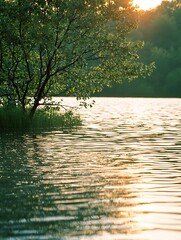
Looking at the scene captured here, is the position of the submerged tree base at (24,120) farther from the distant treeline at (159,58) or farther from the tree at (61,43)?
the distant treeline at (159,58)

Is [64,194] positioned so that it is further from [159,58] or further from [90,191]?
[159,58]

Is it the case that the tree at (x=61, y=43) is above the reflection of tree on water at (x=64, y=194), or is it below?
above

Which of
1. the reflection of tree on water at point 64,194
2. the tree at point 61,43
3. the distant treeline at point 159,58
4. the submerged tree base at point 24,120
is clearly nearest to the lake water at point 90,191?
the reflection of tree on water at point 64,194

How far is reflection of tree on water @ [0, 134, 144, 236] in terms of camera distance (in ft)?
38.6

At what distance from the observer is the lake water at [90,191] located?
11.5 meters

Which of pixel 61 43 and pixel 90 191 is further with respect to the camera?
pixel 61 43

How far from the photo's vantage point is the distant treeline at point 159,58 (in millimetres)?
128875

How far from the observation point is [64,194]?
15.0 meters

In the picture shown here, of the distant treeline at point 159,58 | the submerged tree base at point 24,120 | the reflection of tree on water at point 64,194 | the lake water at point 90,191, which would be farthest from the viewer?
the distant treeline at point 159,58

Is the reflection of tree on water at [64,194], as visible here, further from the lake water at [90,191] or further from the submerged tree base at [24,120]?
the submerged tree base at [24,120]

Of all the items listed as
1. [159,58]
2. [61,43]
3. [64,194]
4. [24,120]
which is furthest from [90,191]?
[159,58]

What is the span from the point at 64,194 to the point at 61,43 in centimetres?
2170

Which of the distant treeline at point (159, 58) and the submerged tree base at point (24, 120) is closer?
the submerged tree base at point (24, 120)

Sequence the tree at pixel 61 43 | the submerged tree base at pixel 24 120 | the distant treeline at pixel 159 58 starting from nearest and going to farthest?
1. the tree at pixel 61 43
2. the submerged tree base at pixel 24 120
3. the distant treeline at pixel 159 58
